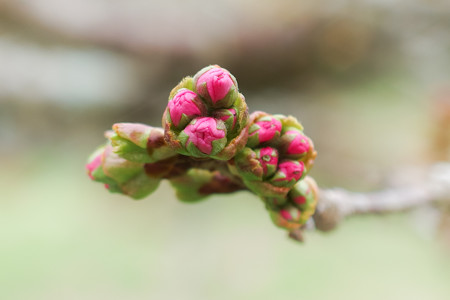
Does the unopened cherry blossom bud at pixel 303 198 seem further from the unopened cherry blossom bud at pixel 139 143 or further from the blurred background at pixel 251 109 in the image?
the blurred background at pixel 251 109

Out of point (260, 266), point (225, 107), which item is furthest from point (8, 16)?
point (225, 107)

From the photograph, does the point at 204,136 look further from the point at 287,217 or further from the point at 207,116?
the point at 287,217

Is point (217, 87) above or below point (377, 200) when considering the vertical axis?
below

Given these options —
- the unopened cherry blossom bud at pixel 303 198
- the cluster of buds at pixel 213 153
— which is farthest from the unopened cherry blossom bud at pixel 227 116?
the unopened cherry blossom bud at pixel 303 198

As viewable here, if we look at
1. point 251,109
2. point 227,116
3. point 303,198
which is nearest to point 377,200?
point 303,198

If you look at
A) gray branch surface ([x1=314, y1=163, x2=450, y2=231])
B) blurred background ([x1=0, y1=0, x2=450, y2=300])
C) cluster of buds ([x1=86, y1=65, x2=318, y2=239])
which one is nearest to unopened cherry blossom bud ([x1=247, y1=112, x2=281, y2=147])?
cluster of buds ([x1=86, y1=65, x2=318, y2=239])

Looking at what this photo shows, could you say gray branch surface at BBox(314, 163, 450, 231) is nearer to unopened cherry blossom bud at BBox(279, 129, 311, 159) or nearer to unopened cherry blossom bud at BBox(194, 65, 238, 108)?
unopened cherry blossom bud at BBox(279, 129, 311, 159)

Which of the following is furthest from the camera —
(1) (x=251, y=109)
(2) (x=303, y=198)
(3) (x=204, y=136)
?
(1) (x=251, y=109)
